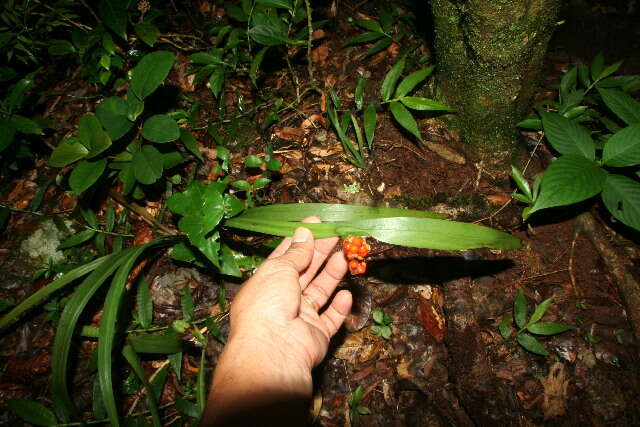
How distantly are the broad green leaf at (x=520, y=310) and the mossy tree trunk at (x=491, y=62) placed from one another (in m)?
0.77

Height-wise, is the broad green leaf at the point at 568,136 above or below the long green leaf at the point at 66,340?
below

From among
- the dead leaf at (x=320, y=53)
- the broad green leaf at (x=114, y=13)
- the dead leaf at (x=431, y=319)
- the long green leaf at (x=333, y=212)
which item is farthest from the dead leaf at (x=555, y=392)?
the broad green leaf at (x=114, y=13)

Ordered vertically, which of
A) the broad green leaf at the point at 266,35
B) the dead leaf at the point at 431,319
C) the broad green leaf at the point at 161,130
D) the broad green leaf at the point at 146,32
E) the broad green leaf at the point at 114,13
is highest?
the broad green leaf at the point at 114,13

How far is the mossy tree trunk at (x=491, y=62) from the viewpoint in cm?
141

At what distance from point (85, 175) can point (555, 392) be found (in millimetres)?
2450

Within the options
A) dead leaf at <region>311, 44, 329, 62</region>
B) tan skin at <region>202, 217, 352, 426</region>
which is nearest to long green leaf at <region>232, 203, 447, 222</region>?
tan skin at <region>202, 217, 352, 426</region>

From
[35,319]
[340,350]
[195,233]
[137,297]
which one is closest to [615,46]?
[340,350]

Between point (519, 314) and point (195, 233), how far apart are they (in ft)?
5.23

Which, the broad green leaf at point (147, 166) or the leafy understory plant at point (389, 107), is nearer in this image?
the broad green leaf at point (147, 166)

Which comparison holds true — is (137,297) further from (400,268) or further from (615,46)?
(615,46)

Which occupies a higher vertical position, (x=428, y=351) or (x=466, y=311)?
(x=466, y=311)

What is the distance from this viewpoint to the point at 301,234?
1349mm

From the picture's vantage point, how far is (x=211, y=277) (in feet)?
6.46

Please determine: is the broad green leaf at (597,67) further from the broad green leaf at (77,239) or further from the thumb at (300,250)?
the broad green leaf at (77,239)
